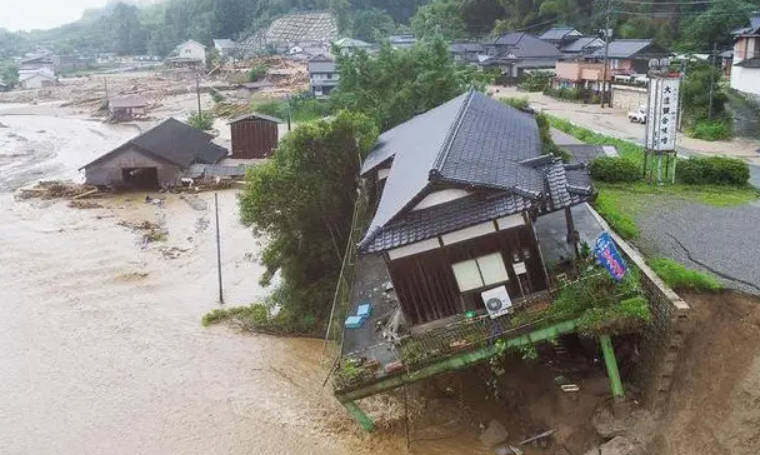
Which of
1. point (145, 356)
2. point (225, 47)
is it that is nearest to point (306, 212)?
point (145, 356)

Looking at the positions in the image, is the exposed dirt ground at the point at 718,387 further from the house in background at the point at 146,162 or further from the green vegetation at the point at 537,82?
the green vegetation at the point at 537,82

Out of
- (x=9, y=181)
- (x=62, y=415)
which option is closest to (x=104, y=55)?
(x=9, y=181)

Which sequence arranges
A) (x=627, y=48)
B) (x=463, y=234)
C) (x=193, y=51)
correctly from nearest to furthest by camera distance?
1. (x=463, y=234)
2. (x=627, y=48)
3. (x=193, y=51)

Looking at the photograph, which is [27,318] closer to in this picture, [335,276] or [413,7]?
[335,276]

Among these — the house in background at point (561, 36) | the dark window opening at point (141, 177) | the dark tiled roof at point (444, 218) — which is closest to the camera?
the dark tiled roof at point (444, 218)

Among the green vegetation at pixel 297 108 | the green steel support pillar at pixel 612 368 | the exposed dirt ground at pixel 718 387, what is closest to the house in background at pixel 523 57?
the green vegetation at pixel 297 108

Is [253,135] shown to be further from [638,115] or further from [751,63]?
[751,63]

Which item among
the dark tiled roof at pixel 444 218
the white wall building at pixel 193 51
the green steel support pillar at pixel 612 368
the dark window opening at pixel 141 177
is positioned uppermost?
the white wall building at pixel 193 51
